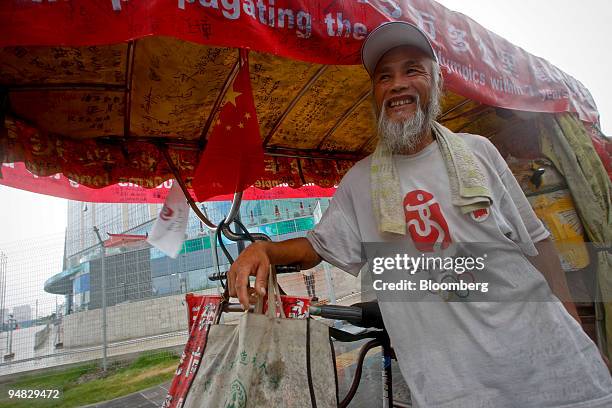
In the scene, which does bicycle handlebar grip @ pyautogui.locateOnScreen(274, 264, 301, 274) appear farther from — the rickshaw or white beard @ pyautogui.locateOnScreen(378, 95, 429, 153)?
white beard @ pyautogui.locateOnScreen(378, 95, 429, 153)

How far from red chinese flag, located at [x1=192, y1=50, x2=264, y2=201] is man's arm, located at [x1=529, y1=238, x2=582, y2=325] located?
59.8 inches

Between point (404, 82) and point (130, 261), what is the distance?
888cm

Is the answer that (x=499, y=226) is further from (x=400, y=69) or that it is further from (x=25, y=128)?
(x=25, y=128)

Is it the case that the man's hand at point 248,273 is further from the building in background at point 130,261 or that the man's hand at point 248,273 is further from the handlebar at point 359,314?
the building in background at point 130,261

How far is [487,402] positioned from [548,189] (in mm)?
2351

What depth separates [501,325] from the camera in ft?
3.78

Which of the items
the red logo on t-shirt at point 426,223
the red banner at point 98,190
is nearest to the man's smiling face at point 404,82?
the red logo on t-shirt at point 426,223

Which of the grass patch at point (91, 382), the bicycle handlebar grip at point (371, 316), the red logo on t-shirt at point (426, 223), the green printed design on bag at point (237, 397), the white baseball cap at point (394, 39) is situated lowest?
the grass patch at point (91, 382)

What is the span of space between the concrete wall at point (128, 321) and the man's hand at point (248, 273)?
7456 mm

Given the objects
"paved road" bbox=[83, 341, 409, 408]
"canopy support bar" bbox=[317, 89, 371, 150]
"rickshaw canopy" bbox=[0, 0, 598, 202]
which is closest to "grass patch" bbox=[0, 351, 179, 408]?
"paved road" bbox=[83, 341, 409, 408]

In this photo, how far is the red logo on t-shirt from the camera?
1.27 metres

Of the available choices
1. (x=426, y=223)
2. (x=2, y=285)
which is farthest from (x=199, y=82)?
(x=2, y=285)

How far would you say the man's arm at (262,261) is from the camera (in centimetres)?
111

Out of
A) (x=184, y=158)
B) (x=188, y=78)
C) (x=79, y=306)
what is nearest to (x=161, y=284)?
(x=79, y=306)
